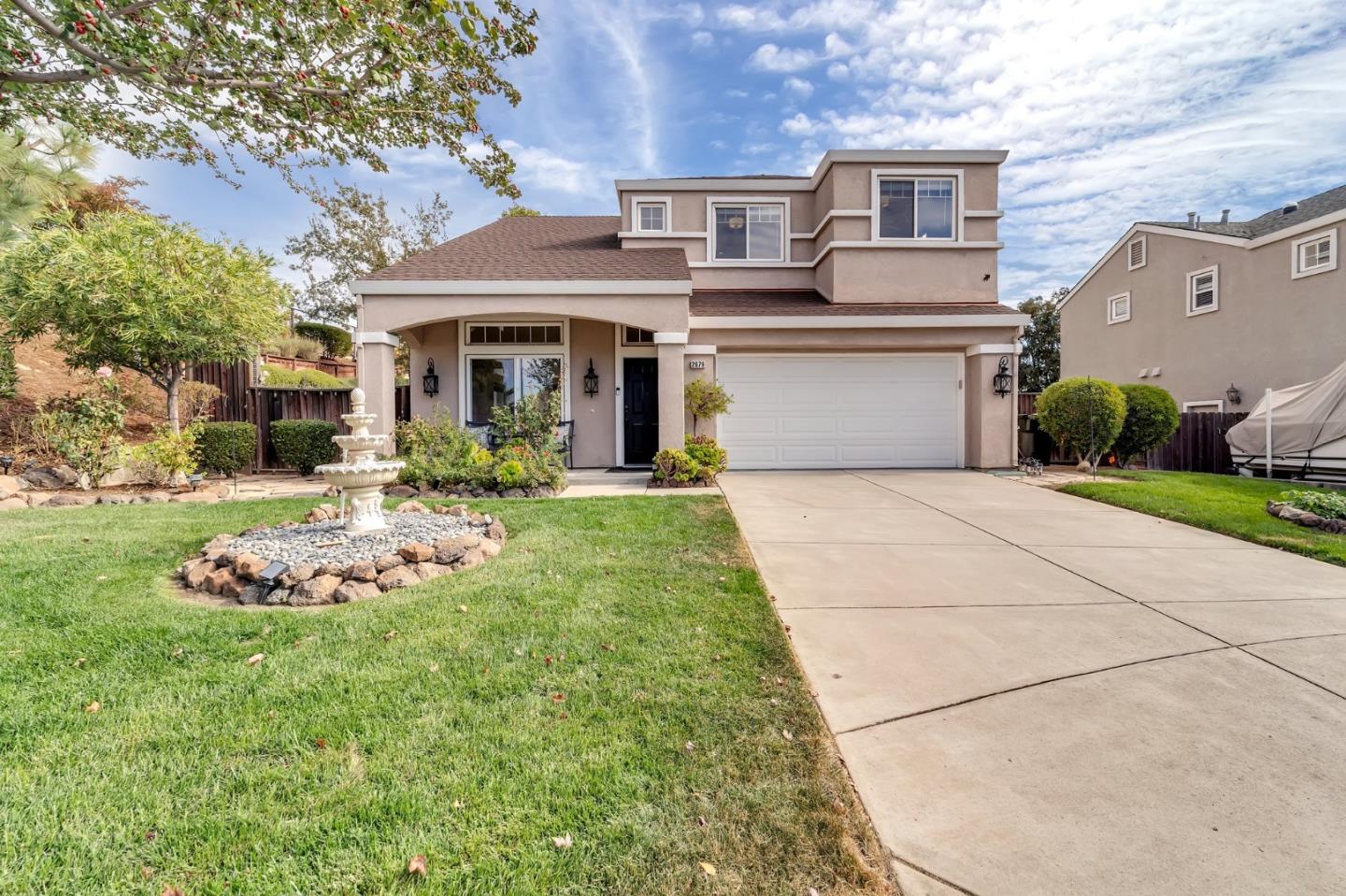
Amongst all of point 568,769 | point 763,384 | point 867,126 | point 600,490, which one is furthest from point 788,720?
point 867,126

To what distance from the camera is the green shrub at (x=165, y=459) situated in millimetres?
7797

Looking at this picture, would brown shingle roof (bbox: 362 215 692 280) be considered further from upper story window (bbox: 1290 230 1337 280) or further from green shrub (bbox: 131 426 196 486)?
upper story window (bbox: 1290 230 1337 280)

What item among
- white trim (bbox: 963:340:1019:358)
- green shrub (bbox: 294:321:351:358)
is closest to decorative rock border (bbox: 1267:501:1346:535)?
white trim (bbox: 963:340:1019:358)

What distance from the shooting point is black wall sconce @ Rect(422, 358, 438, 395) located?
10.9 m

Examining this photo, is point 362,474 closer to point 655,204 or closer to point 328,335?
point 655,204

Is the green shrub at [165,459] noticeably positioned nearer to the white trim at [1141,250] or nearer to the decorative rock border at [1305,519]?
the decorative rock border at [1305,519]

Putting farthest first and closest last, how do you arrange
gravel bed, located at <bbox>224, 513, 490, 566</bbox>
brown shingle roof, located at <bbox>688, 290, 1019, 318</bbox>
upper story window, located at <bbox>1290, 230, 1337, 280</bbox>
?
upper story window, located at <bbox>1290, 230, 1337, 280</bbox>, brown shingle roof, located at <bbox>688, 290, 1019, 318</bbox>, gravel bed, located at <bbox>224, 513, 490, 566</bbox>

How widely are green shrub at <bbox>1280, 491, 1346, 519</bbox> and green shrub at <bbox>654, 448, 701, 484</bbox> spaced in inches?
276

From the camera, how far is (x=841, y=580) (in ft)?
13.7

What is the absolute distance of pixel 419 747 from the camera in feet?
6.95

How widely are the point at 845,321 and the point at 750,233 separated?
→ 359 centimetres

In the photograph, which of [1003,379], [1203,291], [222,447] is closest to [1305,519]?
[1003,379]

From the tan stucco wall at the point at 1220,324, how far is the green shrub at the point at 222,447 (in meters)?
20.6

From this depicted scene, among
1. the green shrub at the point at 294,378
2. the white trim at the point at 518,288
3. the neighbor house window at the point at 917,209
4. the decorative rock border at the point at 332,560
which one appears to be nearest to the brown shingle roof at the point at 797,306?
the white trim at the point at 518,288
